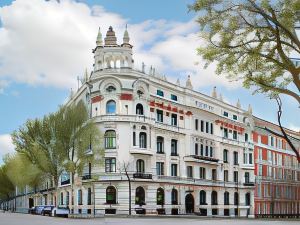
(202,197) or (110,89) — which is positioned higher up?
(110,89)

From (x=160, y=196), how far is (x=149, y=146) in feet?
20.2

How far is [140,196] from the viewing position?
59.0m

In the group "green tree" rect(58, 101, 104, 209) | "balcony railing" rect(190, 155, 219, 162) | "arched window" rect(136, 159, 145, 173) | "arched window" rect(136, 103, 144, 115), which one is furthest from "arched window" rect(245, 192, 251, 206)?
"green tree" rect(58, 101, 104, 209)

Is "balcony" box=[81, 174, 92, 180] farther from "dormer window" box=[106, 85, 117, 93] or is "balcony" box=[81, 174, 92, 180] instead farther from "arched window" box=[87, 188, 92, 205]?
"dormer window" box=[106, 85, 117, 93]

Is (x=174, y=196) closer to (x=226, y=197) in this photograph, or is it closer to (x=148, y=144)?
(x=148, y=144)

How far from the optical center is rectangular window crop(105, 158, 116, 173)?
58.1m

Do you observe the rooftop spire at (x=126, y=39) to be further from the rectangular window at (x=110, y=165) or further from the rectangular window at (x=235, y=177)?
the rectangular window at (x=235, y=177)

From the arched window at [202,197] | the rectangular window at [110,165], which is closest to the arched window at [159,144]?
the rectangular window at [110,165]

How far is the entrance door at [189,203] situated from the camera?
216 feet

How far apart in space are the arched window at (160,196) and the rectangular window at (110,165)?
21.5ft

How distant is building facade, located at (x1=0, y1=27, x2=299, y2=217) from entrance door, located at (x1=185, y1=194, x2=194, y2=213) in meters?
0.14

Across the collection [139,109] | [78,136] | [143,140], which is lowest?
[143,140]

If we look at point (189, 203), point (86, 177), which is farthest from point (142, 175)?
point (189, 203)

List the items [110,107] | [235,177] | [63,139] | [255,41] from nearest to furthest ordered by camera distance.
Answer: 1. [255,41]
2. [63,139]
3. [110,107]
4. [235,177]
